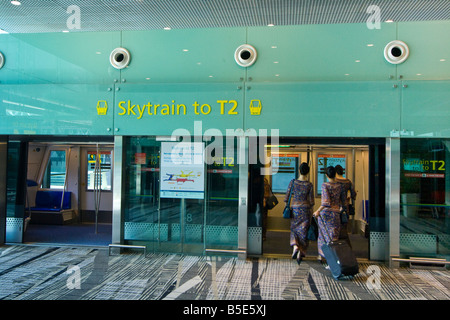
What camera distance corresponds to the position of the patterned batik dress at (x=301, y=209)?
5.02m

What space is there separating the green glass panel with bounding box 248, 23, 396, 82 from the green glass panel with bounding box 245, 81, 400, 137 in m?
0.20

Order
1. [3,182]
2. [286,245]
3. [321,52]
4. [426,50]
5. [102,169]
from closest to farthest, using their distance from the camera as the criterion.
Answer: [426,50], [321,52], [286,245], [3,182], [102,169]

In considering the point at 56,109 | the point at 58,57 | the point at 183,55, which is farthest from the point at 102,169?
the point at 183,55

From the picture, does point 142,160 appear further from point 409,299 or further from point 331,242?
point 409,299

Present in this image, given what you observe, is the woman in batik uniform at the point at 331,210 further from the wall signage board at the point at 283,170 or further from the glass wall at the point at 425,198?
the wall signage board at the point at 283,170

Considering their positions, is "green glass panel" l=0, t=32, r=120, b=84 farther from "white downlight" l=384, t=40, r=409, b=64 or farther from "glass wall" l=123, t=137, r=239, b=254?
"white downlight" l=384, t=40, r=409, b=64

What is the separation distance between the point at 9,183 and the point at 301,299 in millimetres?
5836

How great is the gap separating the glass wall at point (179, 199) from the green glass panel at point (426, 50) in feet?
10.2

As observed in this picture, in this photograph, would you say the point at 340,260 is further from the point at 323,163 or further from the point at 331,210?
the point at 323,163

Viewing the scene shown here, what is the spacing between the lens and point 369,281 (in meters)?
4.46

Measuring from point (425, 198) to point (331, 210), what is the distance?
166 centimetres

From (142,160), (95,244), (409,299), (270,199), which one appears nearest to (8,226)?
(95,244)

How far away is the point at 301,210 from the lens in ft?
16.5

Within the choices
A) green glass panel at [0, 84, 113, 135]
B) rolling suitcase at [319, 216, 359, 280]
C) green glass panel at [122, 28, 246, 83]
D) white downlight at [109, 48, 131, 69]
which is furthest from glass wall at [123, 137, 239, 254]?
rolling suitcase at [319, 216, 359, 280]
